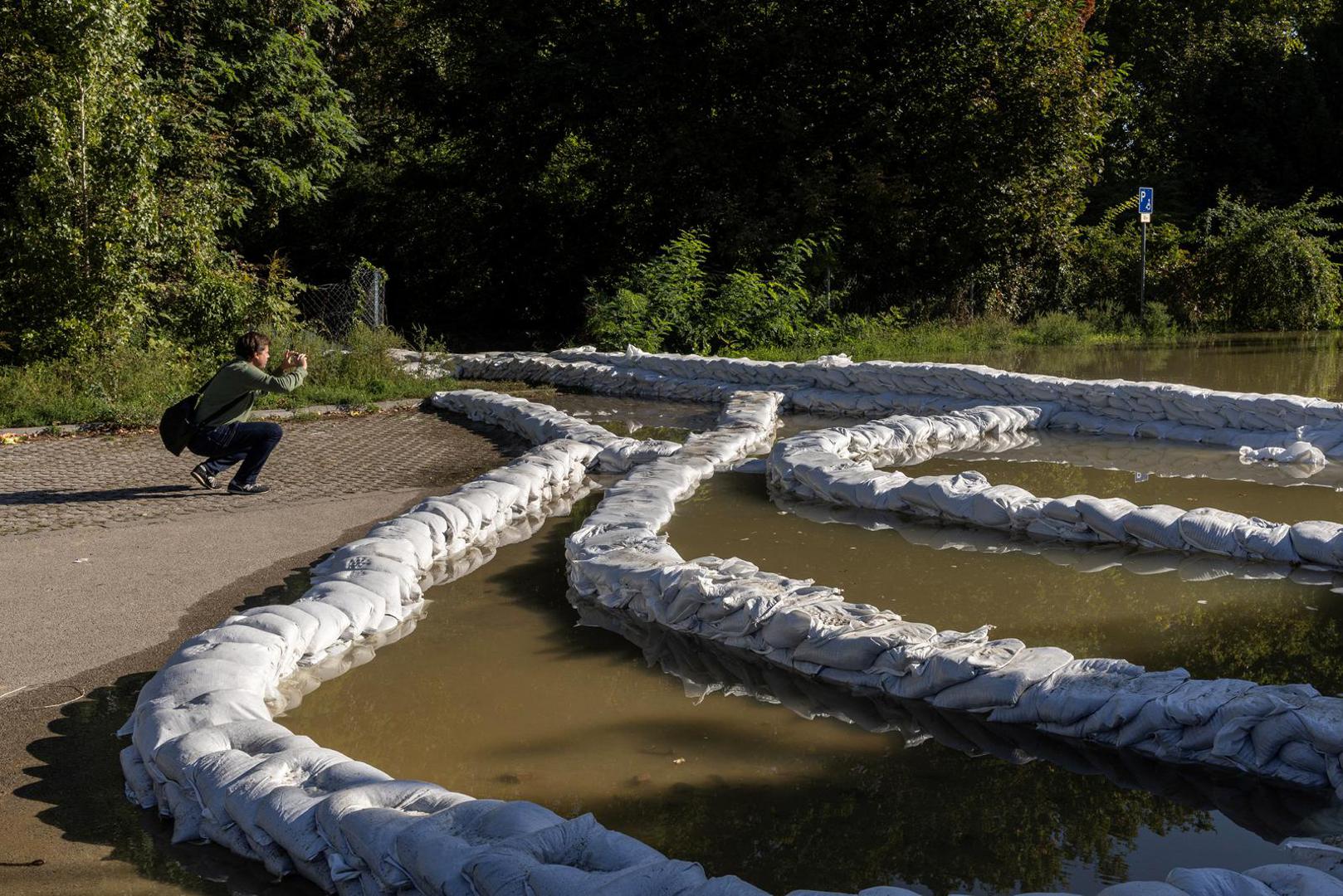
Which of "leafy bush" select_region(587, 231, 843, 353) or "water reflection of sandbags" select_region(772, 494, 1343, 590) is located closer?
"water reflection of sandbags" select_region(772, 494, 1343, 590)

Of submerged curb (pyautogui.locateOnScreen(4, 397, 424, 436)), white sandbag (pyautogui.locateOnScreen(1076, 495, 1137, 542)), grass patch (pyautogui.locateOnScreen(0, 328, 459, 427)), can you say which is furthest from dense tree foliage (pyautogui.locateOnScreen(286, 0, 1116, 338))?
white sandbag (pyautogui.locateOnScreen(1076, 495, 1137, 542))

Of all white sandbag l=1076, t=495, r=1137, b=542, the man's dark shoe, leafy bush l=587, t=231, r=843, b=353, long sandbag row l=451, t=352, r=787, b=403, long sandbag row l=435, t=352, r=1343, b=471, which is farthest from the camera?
leafy bush l=587, t=231, r=843, b=353

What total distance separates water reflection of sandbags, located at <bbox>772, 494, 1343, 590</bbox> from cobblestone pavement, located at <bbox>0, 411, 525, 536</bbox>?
3145mm

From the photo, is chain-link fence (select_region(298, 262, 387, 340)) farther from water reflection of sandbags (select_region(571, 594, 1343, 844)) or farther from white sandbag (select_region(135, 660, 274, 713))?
white sandbag (select_region(135, 660, 274, 713))

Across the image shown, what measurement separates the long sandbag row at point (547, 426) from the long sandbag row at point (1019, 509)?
1130 mm

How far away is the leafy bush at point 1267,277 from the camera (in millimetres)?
20719

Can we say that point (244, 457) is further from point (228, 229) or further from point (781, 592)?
point (228, 229)

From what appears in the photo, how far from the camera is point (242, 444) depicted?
8.41 meters

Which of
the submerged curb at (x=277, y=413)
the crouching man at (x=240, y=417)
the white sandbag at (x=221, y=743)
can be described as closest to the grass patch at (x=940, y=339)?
the submerged curb at (x=277, y=413)

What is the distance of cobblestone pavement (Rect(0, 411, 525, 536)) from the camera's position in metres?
7.92

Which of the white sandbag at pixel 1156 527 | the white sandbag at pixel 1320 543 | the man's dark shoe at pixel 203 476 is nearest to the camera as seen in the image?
the white sandbag at pixel 1320 543

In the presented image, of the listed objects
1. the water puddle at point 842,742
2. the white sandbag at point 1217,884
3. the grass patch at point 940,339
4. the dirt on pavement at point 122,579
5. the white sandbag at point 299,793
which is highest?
the grass patch at point 940,339

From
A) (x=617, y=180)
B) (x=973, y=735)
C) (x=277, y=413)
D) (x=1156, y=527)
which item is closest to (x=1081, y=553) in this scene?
(x=1156, y=527)

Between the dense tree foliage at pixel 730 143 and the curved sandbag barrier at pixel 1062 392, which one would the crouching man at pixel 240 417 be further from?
the dense tree foliage at pixel 730 143
